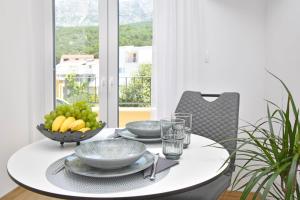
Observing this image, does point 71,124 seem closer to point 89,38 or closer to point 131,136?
point 131,136

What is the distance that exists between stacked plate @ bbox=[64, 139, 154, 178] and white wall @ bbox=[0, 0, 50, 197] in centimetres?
181

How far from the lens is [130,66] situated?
3.17 meters

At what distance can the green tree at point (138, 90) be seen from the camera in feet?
10.4

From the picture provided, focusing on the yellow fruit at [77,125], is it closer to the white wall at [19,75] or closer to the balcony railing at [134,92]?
the white wall at [19,75]

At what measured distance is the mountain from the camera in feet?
10.3

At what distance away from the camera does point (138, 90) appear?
10.5 feet

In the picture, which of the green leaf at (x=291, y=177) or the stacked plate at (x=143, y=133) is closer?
the green leaf at (x=291, y=177)

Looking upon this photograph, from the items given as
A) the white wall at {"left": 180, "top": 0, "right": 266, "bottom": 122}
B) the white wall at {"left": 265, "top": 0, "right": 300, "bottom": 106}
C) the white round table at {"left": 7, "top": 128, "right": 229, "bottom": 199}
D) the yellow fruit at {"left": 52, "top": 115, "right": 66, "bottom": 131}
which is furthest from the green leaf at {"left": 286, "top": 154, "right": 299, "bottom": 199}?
the white wall at {"left": 180, "top": 0, "right": 266, "bottom": 122}

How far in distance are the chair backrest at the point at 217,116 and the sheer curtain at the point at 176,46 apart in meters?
0.69

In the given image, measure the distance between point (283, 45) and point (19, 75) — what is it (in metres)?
2.39

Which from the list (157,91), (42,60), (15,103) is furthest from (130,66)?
(15,103)

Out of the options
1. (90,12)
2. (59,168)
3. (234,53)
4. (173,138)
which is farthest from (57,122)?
(90,12)

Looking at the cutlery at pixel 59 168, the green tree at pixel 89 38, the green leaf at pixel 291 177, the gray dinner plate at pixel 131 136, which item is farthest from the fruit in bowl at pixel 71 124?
the green tree at pixel 89 38

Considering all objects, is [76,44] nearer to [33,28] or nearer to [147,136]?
[33,28]
